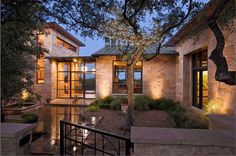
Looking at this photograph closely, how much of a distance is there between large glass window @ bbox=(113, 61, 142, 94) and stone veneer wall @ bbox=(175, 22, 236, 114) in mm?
2947

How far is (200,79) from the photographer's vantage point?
13.5m

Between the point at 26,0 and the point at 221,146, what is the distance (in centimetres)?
431

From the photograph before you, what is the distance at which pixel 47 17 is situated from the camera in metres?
6.42

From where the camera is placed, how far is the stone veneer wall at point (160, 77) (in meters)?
18.5

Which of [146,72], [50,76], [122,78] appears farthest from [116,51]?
[50,76]

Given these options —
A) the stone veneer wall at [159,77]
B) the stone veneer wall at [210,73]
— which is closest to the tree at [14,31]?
the stone veneer wall at [210,73]

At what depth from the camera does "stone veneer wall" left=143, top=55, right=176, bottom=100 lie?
18484 mm

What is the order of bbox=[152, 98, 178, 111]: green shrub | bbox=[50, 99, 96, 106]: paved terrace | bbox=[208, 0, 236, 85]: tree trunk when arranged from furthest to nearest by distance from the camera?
bbox=[50, 99, 96, 106]: paved terrace < bbox=[152, 98, 178, 111]: green shrub < bbox=[208, 0, 236, 85]: tree trunk

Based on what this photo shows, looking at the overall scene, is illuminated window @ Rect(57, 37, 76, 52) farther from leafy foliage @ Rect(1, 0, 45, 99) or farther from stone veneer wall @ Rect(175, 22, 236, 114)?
leafy foliage @ Rect(1, 0, 45, 99)

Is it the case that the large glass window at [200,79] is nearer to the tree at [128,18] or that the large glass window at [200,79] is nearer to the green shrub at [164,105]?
the green shrub at [164,105]

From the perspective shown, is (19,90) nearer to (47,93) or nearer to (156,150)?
(156,150)

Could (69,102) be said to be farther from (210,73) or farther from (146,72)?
(210,73)

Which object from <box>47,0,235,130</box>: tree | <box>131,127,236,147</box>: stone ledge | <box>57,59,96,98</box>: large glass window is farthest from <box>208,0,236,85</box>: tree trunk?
<box>57,59,96,98</box>: large glass window

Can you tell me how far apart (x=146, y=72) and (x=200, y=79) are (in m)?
5.79
